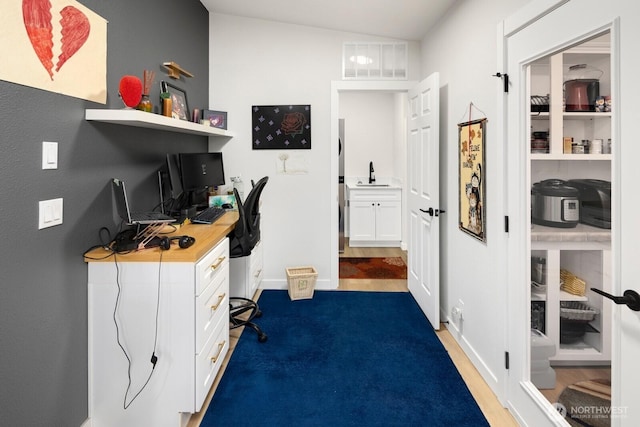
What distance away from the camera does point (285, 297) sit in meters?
3.79

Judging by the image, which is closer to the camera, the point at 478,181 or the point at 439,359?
the point at 478,181

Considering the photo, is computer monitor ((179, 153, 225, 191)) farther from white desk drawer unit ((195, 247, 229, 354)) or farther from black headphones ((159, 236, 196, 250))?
black headphones ((159, 236, 196, 250))

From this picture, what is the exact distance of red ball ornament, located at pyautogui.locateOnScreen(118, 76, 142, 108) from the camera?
1.89 m

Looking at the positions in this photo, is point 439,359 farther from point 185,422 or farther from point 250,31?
point 250,31

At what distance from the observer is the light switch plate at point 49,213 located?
1.54 metres

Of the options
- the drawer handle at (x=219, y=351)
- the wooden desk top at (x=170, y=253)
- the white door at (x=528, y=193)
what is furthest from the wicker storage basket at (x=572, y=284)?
the drawer handle at (x=219, y=351)

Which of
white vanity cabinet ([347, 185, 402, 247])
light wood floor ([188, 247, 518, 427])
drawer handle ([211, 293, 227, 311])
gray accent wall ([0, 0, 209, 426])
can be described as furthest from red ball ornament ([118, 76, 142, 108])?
white vanity cabinet ([347, 185, 402, 247])

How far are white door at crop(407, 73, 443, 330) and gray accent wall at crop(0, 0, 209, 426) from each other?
7.02 feet

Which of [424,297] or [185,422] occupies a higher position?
[424,297]

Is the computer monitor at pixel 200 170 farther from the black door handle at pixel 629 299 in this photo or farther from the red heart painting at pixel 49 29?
the black door handle at pixel 629 299

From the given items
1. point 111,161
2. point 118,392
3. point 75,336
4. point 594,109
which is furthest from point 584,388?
point 111,161

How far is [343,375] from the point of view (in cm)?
238

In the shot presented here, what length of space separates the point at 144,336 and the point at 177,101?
1942 mm

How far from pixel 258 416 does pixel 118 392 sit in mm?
709
